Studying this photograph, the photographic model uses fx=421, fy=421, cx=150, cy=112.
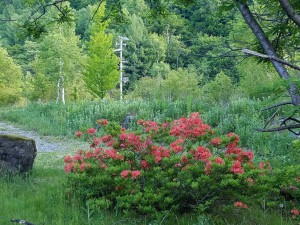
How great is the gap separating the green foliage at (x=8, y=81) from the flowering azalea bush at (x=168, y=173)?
26.1 meters

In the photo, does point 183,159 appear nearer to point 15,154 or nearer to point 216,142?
point 216,142

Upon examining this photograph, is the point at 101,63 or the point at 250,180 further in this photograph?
the point at 101,63

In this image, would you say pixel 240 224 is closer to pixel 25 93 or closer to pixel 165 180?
pixel 165 180

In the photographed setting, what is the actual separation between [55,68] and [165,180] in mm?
23906

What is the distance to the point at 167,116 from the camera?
13.0 metres

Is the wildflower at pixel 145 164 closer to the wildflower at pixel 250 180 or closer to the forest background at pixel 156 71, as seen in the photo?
the forest background at pixel 156 71

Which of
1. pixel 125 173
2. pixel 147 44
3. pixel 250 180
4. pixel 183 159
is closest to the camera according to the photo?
pixel 250 180

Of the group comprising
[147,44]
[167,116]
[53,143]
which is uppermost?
[147,44]

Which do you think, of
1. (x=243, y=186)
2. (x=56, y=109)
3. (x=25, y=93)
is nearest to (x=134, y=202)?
(x=243, y=186)

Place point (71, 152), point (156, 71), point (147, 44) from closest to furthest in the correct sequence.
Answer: point (71, 152) < point (156, 71) < point (147, 44)

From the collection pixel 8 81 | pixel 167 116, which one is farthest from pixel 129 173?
pixel 8 81

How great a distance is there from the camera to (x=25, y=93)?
2925 centimetres

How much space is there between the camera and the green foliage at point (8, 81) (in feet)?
94.4

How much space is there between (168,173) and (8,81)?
28.2 meters
